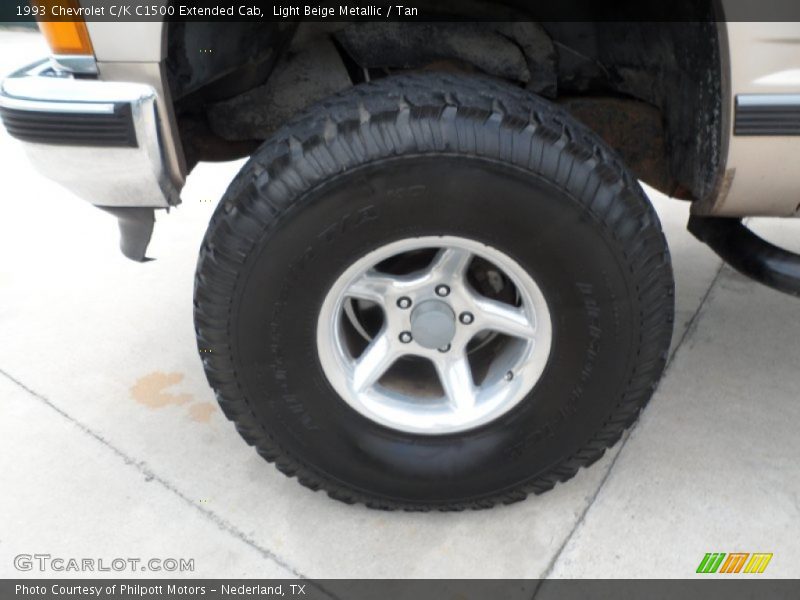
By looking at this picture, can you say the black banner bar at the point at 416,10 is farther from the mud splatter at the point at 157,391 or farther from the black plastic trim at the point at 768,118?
the mud splatter at the point at 157,391

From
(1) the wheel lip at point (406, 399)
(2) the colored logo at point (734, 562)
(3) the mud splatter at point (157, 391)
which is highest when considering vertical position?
(1) the wheel lip at point (406, 399)

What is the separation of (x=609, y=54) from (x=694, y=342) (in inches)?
45.4

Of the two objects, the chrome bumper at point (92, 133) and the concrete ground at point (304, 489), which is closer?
the chrome bumper at point (92, 133)

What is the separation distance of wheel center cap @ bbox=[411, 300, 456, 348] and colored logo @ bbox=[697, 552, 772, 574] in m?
0.88

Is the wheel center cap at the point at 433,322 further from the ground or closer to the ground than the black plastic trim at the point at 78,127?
closer to the ground

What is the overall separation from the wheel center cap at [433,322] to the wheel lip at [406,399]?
7.4 inches

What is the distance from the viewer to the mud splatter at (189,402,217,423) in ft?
7.80

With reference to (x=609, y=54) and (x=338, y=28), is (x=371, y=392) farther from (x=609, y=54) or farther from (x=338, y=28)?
(x=609, y=54)

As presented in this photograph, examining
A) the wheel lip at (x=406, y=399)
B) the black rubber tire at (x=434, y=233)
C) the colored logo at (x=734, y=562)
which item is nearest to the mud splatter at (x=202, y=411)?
the black rubber tire at (x=434, y=233)

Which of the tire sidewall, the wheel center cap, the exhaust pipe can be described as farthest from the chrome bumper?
the exhaust pipe

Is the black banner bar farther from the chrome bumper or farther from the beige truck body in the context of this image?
the chrome bumper

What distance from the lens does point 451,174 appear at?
5.30 ft

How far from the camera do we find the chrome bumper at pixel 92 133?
1.63 metres
